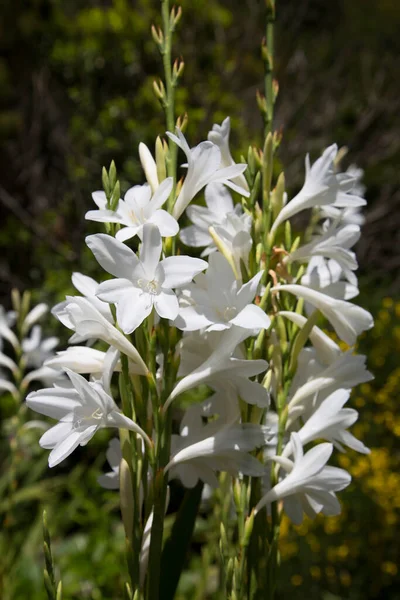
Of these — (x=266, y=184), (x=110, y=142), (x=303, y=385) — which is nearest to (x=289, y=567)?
(x=303, y=385)

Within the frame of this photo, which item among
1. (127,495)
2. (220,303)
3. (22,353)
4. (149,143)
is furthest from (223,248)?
(149,143)

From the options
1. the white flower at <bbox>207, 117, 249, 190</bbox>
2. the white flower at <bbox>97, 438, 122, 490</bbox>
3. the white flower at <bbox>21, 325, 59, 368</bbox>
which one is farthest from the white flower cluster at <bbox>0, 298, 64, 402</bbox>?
the white flower at <bbox>207, 117, 249, 190</bbox>

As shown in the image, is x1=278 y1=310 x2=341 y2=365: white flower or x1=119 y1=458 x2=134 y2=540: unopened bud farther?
x1=278 y1=310 x2=341 y2=365: white flower

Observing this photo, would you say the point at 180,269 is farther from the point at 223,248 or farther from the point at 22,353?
the point at 22,353

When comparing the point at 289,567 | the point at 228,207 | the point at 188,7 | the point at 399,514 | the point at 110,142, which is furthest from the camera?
the point at 188,7

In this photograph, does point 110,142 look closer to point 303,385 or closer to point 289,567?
point 289,567

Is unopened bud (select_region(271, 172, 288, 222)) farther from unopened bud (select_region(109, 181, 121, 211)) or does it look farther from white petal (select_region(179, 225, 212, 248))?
unopened bud (select_region(109, 181, 121, 211))

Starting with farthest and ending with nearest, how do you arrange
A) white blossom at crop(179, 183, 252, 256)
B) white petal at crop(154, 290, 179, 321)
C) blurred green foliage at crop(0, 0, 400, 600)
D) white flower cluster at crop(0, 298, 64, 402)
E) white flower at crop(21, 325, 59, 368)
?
blurred green foliage at crop(0, 0, 400, 600), white flower at crop(21, 325, 59, 368), white flower cluster at crop(0, 298, 64, 402), white blossom at crop(179, 183, 252, 256), white petal at crop(154, 290, 179, 321)
